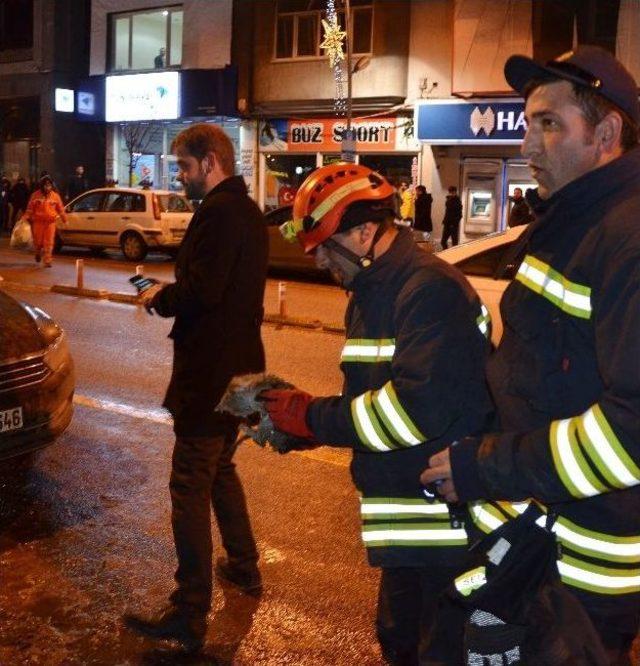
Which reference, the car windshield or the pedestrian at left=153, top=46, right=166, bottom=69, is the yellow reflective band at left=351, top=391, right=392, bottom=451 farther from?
the pedestrian at left=153, top=46, right=166, bottom=69

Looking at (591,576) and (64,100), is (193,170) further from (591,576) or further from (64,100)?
(64,100)

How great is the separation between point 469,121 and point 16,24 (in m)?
19.1

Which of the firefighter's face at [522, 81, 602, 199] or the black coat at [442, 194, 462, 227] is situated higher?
the firefighter's face at [522, 81, 602, 199]

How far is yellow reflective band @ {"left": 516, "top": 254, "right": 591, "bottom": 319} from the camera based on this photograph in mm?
1804

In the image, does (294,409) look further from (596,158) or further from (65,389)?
(65,389)

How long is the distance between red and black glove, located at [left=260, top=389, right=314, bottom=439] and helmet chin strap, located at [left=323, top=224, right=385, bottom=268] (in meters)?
0.41

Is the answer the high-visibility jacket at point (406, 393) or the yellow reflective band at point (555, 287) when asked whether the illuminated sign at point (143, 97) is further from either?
the yellow reflective band at point (555, 287)

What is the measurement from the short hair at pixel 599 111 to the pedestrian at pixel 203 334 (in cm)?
178

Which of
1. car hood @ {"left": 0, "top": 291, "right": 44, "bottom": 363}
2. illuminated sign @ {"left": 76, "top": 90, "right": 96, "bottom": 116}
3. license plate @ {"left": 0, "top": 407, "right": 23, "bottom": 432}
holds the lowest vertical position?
license plate @ {"left": 0, "top": 407, "right": 23, "bottom": 432}

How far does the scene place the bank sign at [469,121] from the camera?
20.2 meters

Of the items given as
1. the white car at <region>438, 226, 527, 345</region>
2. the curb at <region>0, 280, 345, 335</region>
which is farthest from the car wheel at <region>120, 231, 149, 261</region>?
the white car at <region>438, 226, 527, 345</region>

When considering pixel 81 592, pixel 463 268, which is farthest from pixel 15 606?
pixel 463 268

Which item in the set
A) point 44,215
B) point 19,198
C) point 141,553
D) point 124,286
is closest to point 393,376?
point 141,553

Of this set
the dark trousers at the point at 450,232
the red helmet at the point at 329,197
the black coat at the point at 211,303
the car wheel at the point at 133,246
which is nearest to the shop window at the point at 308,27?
the dark trousers at the point at 450,232
